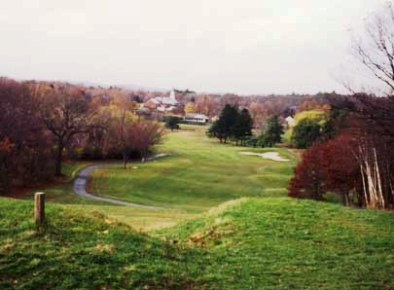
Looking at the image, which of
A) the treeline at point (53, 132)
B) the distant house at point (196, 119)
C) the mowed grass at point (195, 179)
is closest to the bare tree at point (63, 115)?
the treeline at point (53, 132)

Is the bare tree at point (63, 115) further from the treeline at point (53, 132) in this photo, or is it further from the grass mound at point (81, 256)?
the grass mound at point (81, 256)

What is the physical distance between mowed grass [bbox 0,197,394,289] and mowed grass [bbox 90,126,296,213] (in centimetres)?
2524

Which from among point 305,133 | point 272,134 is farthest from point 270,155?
point 272,134

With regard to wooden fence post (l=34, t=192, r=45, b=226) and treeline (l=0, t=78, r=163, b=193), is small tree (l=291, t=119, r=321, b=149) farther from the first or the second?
wooden fence post (l=34, t=192, r=45, b=226)

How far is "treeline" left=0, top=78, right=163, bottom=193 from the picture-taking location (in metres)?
51.9

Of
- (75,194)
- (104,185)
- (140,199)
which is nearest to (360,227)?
(140,199)

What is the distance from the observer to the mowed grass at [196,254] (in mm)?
9070

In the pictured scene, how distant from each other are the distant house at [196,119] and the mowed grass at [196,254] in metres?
123

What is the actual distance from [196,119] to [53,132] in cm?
8076

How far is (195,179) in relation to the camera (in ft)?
186

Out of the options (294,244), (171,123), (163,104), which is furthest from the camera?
(163,104)

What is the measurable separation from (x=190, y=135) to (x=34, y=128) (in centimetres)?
5129

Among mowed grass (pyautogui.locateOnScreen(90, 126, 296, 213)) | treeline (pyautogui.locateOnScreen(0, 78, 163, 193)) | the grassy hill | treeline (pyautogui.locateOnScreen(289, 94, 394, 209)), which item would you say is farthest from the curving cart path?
the grassy hill

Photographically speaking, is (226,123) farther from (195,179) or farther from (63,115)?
(195,179)
